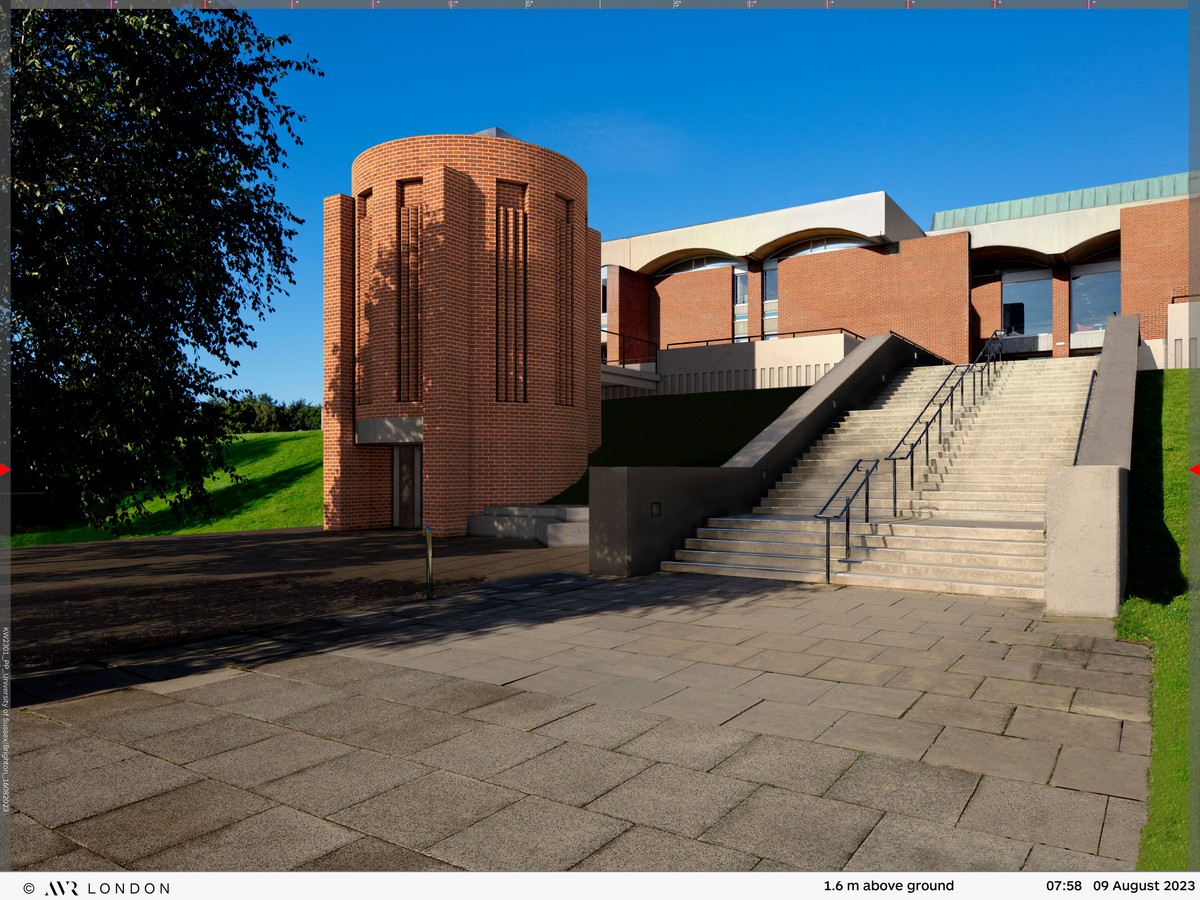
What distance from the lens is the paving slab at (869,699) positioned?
5.47 metres

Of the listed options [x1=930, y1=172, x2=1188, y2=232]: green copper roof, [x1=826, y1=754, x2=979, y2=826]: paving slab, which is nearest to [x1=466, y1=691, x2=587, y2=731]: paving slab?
[x1=826, y1=754, x2=979, y2=826]: paving slab

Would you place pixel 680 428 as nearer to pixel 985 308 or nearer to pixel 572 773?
pixel 572 773

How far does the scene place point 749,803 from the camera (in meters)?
3.96

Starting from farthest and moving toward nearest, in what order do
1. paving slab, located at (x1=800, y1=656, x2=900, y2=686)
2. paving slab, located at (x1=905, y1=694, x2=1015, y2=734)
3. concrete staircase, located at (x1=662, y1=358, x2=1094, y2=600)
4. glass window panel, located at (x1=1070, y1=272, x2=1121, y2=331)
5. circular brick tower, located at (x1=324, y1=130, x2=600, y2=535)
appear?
glass window panel, located at (x1=1070, y1=272, x2=1121, y2=331)
circular brick tower, located at (x1=324, y1=130, x2=600, y2=535)
concrete staircase, located at (x1=662, y1=358, x2=1094, y2=600)
paving slab, located at (x1=800, y1=656, x2=900, y2=686)
paving slab, located at (x1=905, y1=694, x2=1015, y2=734)

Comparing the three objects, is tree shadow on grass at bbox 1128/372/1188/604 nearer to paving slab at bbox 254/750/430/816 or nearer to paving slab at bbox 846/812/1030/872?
paving slab at bbox 846/812/1030/872

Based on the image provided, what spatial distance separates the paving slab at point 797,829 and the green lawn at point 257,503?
21.8 m

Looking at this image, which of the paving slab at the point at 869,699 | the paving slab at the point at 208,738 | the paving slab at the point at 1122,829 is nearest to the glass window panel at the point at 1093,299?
the paving slab at the point at 869,699

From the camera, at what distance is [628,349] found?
4481 cm

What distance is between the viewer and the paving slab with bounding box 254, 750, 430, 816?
4012 millimetres

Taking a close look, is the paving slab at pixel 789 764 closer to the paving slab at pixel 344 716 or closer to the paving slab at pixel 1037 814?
the paving slab at pixel 1037 814

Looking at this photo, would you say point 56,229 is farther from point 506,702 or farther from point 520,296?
point 520,296

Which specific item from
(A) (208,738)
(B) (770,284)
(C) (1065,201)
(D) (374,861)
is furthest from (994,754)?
(C) (1065,201)

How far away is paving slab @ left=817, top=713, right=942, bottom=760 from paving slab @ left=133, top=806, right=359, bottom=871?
3.00 m
